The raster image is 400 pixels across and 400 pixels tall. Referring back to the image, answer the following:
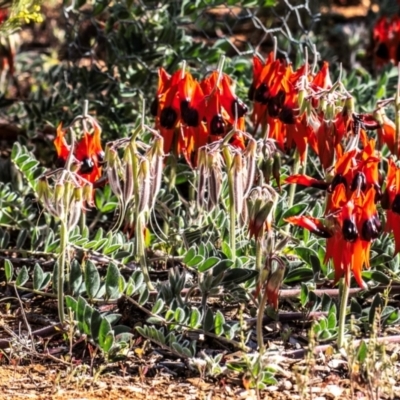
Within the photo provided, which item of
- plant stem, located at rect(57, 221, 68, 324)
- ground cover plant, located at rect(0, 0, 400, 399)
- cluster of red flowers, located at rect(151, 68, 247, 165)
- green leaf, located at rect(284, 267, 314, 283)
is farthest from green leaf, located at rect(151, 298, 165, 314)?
cluster of red flowers, located at rect(151, 68, 247, 165)

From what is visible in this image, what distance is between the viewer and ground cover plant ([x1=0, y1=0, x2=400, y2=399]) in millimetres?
2316

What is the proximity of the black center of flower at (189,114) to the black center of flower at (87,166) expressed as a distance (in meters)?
0.28

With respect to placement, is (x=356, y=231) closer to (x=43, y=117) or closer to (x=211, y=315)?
(x=211, y=315)

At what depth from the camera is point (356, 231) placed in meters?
2.21

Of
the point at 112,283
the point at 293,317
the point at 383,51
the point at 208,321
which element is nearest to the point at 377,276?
the point at 293,317

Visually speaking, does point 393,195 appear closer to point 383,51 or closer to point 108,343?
point 108,343

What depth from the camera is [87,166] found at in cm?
272

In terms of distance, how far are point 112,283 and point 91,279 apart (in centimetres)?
5

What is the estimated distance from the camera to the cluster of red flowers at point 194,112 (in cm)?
267

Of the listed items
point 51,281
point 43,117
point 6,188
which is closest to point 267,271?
point 51,281

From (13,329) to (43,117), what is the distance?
1.24 metres

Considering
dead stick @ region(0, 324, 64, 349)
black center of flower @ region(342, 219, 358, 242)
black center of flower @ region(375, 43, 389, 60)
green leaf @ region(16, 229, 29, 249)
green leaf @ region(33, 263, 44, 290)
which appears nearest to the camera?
black center of flower @ region(342, 219, 358, 242)

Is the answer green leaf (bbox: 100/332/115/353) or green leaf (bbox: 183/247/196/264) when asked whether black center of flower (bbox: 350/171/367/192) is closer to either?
green leaf (bbox: 183/247/196/264)

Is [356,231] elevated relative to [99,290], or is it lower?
elevated
